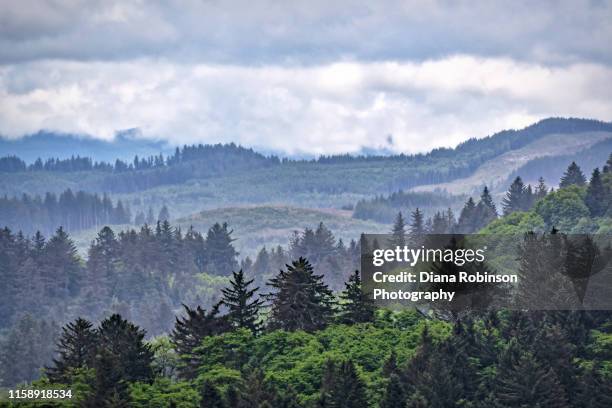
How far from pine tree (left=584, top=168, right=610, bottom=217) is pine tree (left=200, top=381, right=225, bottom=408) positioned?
109702mm

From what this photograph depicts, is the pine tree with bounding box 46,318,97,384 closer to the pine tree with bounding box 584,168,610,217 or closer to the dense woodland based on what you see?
the dense woodland

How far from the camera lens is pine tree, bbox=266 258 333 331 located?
110688mm

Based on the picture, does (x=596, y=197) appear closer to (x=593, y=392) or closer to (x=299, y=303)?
(x=299, y=303)

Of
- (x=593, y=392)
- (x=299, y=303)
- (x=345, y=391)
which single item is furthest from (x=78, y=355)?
(x=593, y=392)

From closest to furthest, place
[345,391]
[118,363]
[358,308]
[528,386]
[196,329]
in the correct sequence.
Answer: [345,391] < [528,386] < [118,363] < [196,329] < [358,308]

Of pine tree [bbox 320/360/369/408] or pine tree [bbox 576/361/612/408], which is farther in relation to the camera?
pine tree [bbox 576/361/612/408]

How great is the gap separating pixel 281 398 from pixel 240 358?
1452 cm

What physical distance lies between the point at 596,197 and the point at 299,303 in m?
95.0

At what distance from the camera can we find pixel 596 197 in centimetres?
19775

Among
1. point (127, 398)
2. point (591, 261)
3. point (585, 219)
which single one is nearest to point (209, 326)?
point (127, 398)

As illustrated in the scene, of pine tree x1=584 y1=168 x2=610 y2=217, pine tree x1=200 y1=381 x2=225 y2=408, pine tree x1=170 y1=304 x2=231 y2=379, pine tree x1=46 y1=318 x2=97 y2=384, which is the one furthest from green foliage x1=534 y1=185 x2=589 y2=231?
pine tree x1=200 y1=381 x2=225 y2=408

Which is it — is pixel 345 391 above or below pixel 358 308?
below

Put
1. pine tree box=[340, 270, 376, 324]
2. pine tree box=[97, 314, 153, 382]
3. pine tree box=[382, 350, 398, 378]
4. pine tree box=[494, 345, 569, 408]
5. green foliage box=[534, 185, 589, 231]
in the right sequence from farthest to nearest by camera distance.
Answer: green foliage box=[534, 185, 589, 231] → pine tree box=[340, 270, 376, 324] → pine tree box=[382, 350, 398, 378] → pine tree box=[97, 314, 153, 382] → pine tree box=[494, 345, 569, 408]

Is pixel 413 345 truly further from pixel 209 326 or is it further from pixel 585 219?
pixel 585 219
